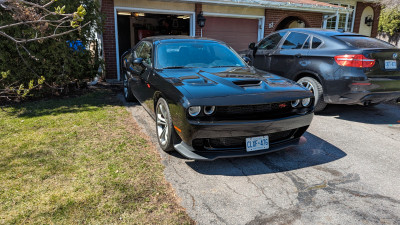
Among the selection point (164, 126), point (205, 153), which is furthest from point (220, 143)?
point (164, 126)

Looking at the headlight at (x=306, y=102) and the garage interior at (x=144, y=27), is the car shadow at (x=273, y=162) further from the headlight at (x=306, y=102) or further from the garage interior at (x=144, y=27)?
the garage interior at (x=144, y=27)

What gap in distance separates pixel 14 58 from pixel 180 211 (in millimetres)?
5888

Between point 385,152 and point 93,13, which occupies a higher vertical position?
point 93,13

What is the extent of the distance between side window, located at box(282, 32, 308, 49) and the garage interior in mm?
9114

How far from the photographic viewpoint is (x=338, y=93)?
500cm

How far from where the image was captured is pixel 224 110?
3008 millimetres

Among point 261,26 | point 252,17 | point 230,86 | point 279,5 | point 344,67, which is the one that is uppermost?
point 279,5

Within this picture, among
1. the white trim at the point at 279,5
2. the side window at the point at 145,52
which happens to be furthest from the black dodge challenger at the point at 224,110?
the white trim at the point at 279,5

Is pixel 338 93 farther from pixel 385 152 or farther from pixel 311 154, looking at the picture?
pixel 311 154

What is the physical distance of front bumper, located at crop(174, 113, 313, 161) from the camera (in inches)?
115

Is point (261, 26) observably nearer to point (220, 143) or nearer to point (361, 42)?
point (361, 42)

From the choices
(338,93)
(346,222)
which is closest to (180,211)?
(346,222)

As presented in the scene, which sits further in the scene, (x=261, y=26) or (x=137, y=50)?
(x=261, y=26)

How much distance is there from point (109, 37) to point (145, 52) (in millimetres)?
4528
